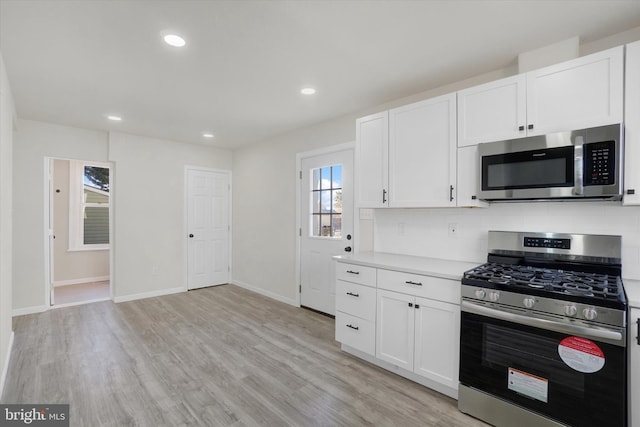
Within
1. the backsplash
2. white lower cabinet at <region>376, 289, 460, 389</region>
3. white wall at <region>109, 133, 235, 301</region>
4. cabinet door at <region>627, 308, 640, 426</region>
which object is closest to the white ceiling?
the backsplash

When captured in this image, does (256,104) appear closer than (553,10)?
No

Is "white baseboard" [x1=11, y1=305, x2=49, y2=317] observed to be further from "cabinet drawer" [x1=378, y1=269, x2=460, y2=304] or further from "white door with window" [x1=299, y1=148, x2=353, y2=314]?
"cabinet drawer" [x1=378, y1=269, x2=460, y2=304]

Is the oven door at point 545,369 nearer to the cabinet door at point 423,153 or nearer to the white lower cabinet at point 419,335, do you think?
the white lower cabinet at point 419,335

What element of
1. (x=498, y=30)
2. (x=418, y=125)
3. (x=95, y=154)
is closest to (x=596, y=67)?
(x=498, y=30)

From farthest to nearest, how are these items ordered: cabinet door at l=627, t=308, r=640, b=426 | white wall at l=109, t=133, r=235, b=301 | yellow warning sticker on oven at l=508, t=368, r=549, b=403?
1. white wall at l=109, t=133, r=235, b=301
2. yellow warning sticker on oven at l=508, t=368, r=549, b=403
3. cabinet door at l=627, t=308, r=640, b=426

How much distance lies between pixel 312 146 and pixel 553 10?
110 inches

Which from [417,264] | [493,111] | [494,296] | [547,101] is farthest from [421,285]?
[547,101]

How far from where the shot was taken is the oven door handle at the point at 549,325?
156 cm

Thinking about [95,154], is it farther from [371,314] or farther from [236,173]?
[371,314]

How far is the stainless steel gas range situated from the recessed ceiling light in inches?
98.2

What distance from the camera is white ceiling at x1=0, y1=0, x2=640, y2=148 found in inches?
72.7

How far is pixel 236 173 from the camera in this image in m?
5.74

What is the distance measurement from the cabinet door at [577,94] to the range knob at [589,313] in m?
1.09

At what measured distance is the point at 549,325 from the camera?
5.66 ft
